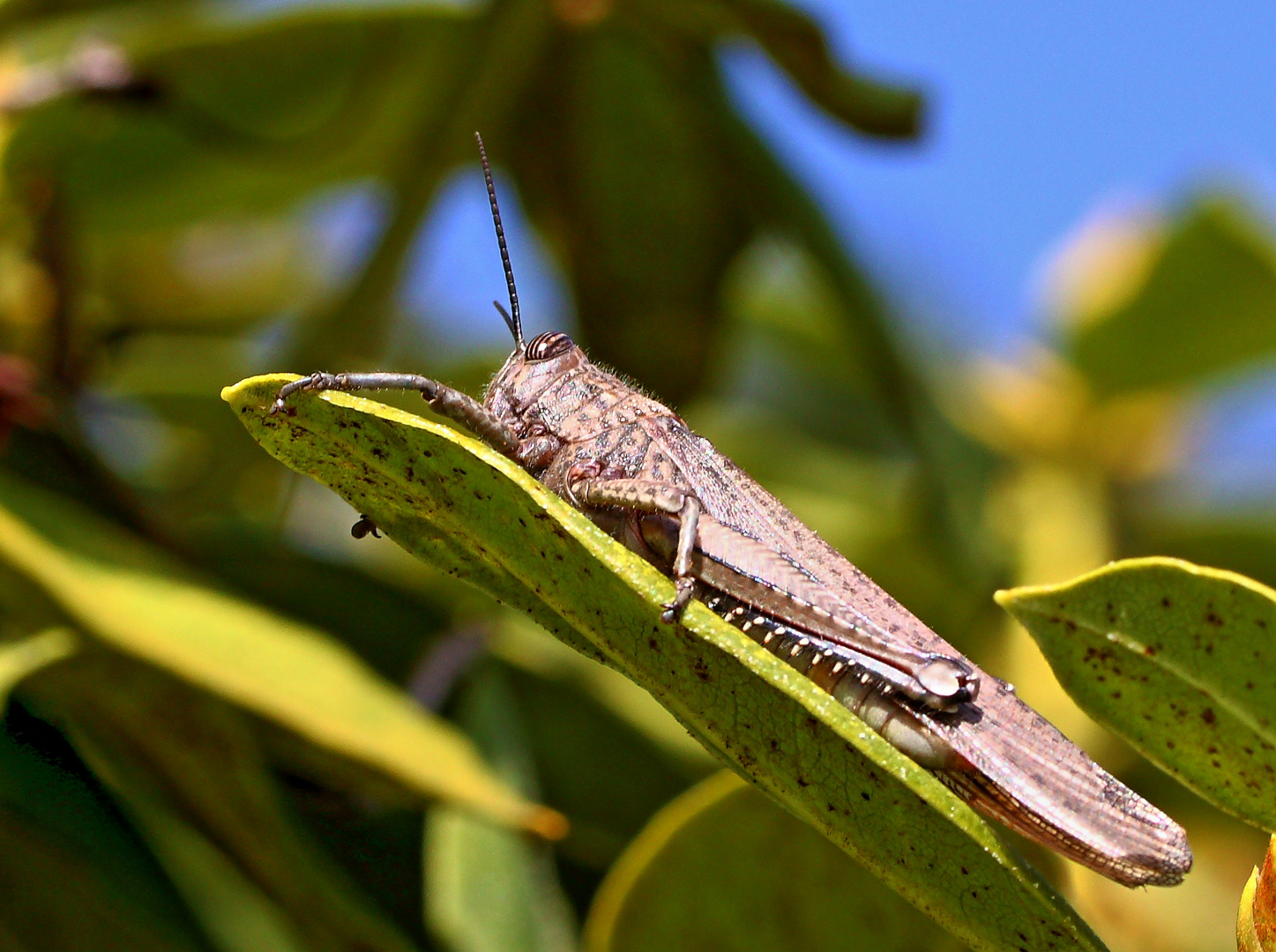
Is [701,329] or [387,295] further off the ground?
[701,329]

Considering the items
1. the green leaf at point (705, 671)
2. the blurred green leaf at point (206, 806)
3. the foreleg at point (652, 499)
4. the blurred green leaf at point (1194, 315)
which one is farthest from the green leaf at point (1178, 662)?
the blurred green leaf at point (1194, 315)

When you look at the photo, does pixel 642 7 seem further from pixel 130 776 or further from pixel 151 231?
pixel 130 776

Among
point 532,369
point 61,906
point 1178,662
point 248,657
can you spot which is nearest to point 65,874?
point 61,906

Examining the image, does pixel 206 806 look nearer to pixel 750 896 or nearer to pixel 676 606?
pixel 750 896

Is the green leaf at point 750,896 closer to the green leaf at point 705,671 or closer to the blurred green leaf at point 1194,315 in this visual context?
the green leaf at point 705,671

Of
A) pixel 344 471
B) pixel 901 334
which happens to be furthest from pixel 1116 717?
pixel 901 334

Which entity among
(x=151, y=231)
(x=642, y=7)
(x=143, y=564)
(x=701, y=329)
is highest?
(x=642, y=7)
